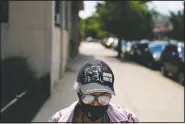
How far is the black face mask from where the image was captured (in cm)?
243

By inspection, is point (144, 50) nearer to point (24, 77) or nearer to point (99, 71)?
point (24, 77)

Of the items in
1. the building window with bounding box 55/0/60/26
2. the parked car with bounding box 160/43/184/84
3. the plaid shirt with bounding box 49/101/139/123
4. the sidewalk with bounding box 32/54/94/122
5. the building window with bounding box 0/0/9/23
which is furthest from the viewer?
the parked car with bounding box 160/43/184/84

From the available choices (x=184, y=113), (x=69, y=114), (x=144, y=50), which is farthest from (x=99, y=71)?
(x=144, y=50)

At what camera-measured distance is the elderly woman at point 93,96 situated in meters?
2.38

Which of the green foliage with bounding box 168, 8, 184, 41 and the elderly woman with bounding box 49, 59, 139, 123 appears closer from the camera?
the elderly woman with bounding box 49, 59, 139, 123

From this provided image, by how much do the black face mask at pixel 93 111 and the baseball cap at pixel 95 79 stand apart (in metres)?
0.10

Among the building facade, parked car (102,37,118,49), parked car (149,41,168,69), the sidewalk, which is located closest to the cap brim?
the sidewalk

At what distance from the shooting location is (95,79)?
238 cm

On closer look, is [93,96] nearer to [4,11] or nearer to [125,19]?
[4,11]

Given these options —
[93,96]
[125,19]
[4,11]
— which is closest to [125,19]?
[125,19]

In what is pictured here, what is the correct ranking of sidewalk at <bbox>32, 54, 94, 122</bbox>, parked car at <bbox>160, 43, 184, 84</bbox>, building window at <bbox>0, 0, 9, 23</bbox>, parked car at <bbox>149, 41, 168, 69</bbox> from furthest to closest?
parked car at <bbox>149, 41, 168, 69</bbox>, parked car at <bbox>160, 43, 184, 84</bbox>, building window at <bbox>0, 0, 9, 23</bbox>, sidewalk at <bbox>32, 54, 94, 122</bbox>

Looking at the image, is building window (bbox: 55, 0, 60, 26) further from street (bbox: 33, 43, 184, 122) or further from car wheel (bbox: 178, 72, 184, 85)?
car wheel (bbox: 178, 72, 184, 85)

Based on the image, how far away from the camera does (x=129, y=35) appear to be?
3191cm

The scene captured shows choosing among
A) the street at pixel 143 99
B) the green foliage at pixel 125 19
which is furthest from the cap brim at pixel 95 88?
the green foliage at pixel 125 19
